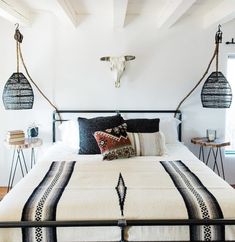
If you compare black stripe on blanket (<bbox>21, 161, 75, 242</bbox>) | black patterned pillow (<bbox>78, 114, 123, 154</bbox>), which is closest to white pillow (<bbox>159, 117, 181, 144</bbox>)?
black patterned pillow (<bbox>78, 114, 123, 154</bbox>)

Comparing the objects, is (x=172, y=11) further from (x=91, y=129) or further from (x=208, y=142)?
(x=208, y=142)

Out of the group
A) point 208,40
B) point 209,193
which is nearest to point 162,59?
point 208,40

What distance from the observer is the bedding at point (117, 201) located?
1.85 metres

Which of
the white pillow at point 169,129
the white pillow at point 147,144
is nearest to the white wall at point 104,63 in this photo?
the white pillow at point 169,129

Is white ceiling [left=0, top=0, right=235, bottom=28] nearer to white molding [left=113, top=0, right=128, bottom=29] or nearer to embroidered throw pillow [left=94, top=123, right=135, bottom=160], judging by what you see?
white molding [left=113, top=0, right=128, bottom=29]

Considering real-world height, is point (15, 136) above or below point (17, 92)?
below

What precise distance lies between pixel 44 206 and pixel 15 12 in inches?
88.9

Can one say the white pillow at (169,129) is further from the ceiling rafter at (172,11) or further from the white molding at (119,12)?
the white molding at (119,12)

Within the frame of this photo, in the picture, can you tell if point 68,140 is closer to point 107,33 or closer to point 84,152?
→ point 84,152

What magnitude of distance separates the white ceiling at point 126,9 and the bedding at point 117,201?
4.76 ft

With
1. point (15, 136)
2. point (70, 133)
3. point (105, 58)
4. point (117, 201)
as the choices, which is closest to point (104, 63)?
point (105, 58)

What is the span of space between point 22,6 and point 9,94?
972mm

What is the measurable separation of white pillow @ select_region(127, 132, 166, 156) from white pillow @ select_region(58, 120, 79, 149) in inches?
24.0

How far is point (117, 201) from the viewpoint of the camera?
78.8 inches
